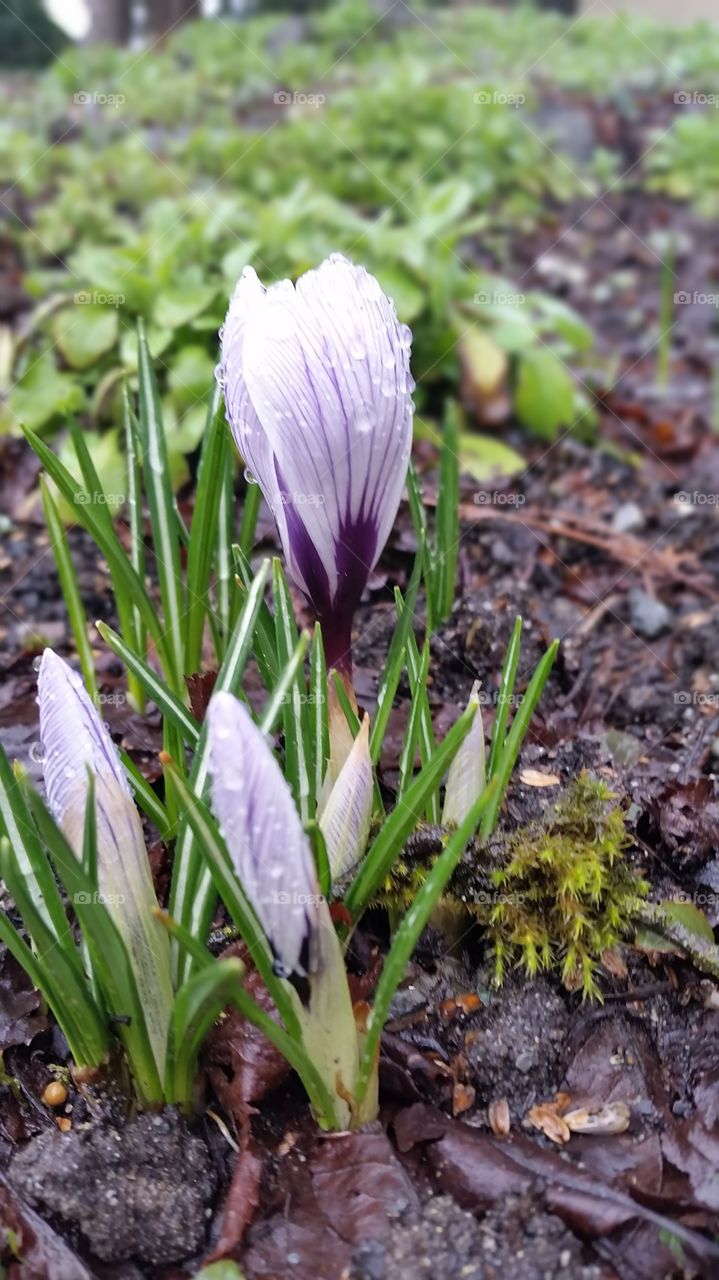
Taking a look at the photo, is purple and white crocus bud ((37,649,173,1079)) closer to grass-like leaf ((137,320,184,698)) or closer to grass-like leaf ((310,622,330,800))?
grass-like leaf ((310,622,330,800))

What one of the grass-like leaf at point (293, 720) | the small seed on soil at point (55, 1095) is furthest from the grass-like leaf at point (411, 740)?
the small seed on soil at point (55, 1095)

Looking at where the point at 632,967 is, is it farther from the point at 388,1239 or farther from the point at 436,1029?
the point at 388,1239

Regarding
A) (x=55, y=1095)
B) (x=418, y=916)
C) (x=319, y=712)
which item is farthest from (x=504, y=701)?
(x=55, y=1095)

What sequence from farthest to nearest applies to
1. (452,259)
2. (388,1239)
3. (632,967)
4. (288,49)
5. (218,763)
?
(288,49) → (452,259) → (632,967) → (388,1239) → (218,763)

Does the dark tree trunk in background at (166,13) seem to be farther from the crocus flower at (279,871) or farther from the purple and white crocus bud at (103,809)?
the crocus flower at (279,871)

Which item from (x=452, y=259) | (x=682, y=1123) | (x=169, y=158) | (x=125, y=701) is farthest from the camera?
(x=169, y=158)

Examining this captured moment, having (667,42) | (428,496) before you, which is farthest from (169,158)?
(667,42)

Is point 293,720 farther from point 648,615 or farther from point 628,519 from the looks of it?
point 628,519

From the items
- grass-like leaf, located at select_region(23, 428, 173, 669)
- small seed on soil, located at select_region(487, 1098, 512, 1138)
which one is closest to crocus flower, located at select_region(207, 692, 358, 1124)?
small seed on soil, located at select_region(487, 1098, 512, 1138)

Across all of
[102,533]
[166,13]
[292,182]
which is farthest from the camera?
[166,13]
